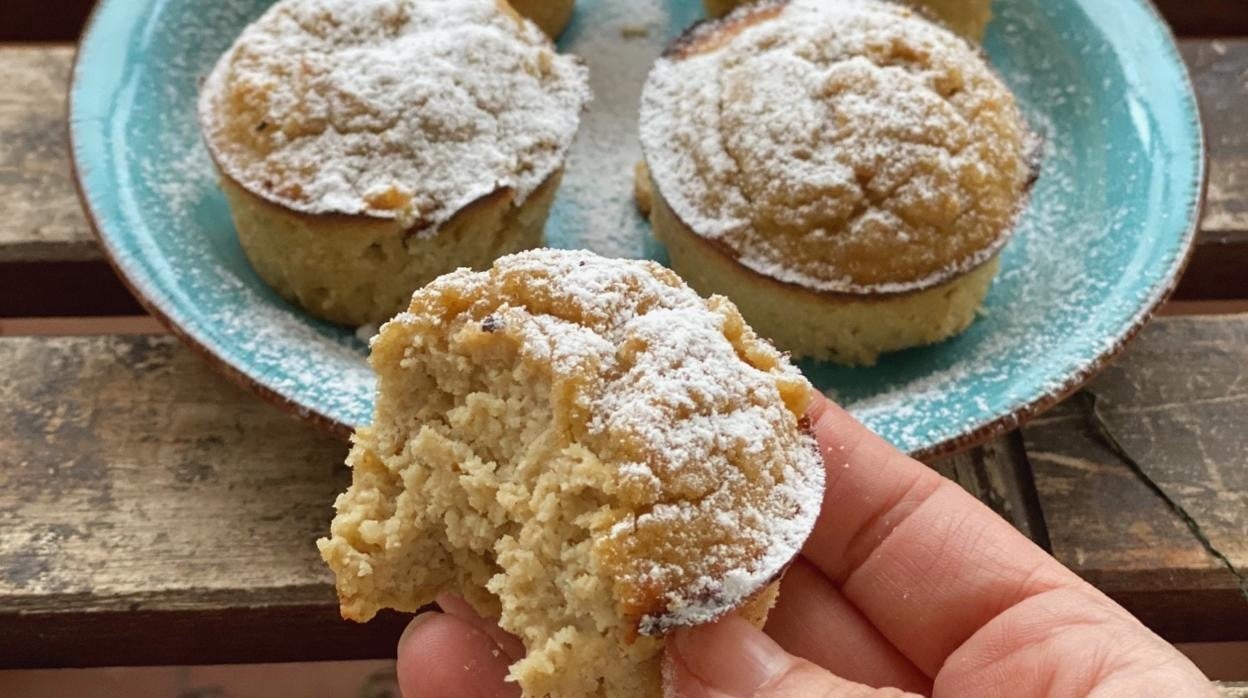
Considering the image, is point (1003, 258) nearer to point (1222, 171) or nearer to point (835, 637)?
point (1222, 171)

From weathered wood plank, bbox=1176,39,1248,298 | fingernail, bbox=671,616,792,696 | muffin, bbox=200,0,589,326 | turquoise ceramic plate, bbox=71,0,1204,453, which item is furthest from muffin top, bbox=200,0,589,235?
weathered wood plank, bbox=1176,39,1248,298

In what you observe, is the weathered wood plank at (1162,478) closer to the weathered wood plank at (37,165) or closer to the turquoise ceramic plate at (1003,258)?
the turquoise ceramic plate at (1003,258)

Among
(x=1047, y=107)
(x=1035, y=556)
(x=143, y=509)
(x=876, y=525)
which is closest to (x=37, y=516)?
(x=143, y=509)

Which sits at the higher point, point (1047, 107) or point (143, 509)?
point (1047, 107)

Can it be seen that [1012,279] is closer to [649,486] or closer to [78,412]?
[649,486]

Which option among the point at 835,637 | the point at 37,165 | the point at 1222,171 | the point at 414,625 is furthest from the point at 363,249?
the point at 1222,171

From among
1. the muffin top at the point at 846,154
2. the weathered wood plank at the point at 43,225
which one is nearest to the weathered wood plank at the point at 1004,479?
the muffin top at the point at 846,154

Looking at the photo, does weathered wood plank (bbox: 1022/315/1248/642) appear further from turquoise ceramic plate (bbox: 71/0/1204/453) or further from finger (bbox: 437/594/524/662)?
finger (bbox: 437/594/524/662)
